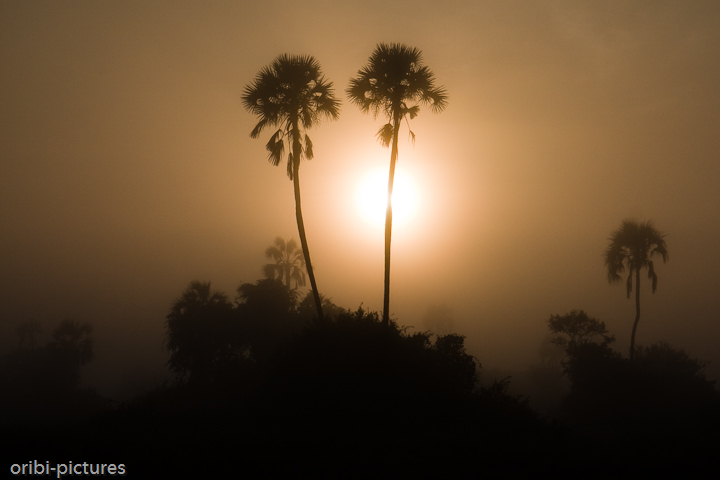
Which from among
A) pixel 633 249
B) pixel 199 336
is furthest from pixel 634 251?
pixel 199 336

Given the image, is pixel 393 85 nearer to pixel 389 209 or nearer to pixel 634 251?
pixel 389 209

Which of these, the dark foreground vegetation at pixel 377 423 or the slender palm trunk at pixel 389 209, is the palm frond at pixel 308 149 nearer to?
the slender palm trunk at pixel 389 209

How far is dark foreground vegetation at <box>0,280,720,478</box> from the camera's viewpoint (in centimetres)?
1141

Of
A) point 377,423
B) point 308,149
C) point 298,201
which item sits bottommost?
point 377,423

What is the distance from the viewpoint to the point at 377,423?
15.5m

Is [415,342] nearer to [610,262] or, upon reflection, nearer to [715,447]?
→ [715,447]

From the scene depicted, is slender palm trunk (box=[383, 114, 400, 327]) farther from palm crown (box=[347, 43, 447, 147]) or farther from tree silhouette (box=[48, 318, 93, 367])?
tree silhouette (box=[48, 318, 93, 367])

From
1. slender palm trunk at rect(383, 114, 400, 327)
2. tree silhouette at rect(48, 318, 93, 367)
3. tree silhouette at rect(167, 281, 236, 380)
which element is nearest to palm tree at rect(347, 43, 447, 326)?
slender palm trunk at rect(383, 114, 400, 327)

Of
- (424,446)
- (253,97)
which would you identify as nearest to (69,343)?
(253,97)

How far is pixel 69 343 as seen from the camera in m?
54.2

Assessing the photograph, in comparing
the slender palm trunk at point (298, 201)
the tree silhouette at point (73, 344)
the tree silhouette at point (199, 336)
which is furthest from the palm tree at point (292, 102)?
the tree silhouette at point (73, 344)

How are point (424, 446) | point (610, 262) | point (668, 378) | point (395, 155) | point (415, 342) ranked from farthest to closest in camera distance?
point (610, 262)
point (668, 378)
point (395, 155)
point (415, 342)
point (424, 446)

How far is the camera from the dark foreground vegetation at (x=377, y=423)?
37.4ft

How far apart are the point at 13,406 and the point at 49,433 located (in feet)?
152
